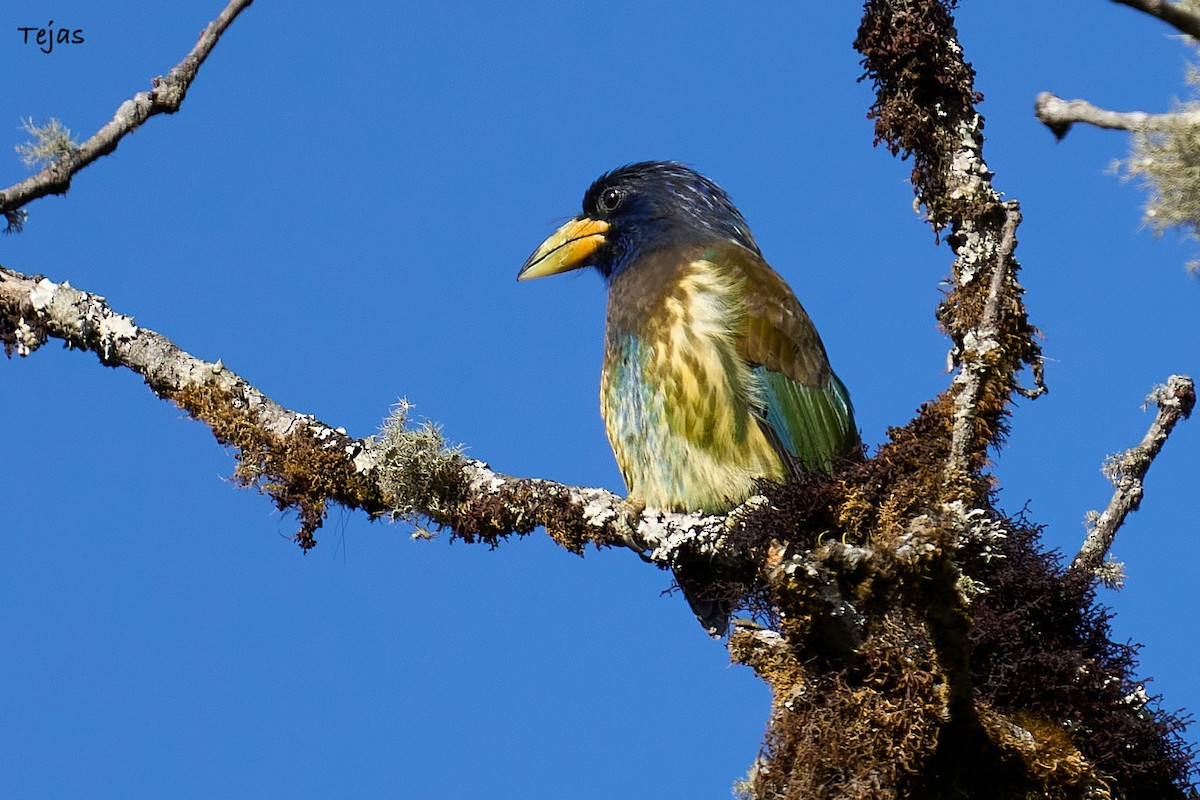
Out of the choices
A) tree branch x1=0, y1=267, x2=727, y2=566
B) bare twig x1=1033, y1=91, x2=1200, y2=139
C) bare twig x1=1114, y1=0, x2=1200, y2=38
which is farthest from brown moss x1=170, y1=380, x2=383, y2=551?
bare twig x1=1114, y1=0, x2=1200, y2=38

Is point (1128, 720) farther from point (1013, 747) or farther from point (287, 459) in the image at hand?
point (287, 459)

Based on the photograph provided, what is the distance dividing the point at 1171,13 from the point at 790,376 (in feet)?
10.2

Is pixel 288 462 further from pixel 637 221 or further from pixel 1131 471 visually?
pixel 1131 471

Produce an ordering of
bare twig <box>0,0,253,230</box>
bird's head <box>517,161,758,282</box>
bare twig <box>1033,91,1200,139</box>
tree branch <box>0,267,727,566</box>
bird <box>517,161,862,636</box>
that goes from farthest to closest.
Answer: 1. bird's head <box>517,161,758,282</box>
2. bird <box>517,161,862,636</box>
3. tree branch <box>0,267,727,566</box>
4. bare twig <box>0,0,253,230</box>
5. bare twig <box>1033,91,1200,139</box>

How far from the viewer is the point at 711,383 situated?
503 cm

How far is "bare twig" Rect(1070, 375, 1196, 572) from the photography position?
4.36 meters

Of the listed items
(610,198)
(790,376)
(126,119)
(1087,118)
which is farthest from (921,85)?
(126,119)

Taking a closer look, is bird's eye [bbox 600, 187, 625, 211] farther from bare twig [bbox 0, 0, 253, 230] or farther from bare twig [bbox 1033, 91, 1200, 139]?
bare twig [bbox 1033, 91, 1200, 139]

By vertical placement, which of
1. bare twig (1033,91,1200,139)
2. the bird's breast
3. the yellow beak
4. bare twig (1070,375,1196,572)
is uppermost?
the yellow beak

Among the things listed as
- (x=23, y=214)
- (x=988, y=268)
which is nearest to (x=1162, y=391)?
(x=988, y=268)

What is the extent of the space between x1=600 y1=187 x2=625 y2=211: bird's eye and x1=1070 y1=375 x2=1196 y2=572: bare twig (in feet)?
7.93

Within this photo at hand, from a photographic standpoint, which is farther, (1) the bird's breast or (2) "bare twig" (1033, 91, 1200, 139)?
(1) the bird's breast

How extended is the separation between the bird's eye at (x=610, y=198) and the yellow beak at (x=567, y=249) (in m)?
0.07

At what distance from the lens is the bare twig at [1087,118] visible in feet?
7.99
